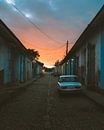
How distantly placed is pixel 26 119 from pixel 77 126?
197 cm

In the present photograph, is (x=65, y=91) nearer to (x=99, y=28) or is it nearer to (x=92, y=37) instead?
(x=99, y=28)

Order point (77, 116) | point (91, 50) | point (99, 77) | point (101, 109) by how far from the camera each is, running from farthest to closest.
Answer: point (91, 50), point (99, 77), point (101, 109), point (77, 116)

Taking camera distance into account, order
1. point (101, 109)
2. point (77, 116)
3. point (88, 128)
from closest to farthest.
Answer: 1. point (88, 128)
2. point (77, 116)
3. point (101, 109)

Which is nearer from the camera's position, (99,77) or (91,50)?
(99,77)

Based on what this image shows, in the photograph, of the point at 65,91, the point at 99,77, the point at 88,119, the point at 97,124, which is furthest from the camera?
the point at 99,77

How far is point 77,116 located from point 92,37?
44.0 ft

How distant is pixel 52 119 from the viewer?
948 cm

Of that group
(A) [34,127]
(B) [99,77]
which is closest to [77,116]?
(A) [34,127]

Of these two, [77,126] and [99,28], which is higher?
[99,28]

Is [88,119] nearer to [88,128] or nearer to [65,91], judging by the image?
[88,128]

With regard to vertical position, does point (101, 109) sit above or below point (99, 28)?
below

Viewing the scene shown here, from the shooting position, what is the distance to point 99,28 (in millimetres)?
19078

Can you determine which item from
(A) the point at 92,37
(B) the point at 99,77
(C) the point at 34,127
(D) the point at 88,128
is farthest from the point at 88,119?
(A) the point at 92,37

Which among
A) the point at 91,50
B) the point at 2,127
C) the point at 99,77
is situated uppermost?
the point at 91,50
